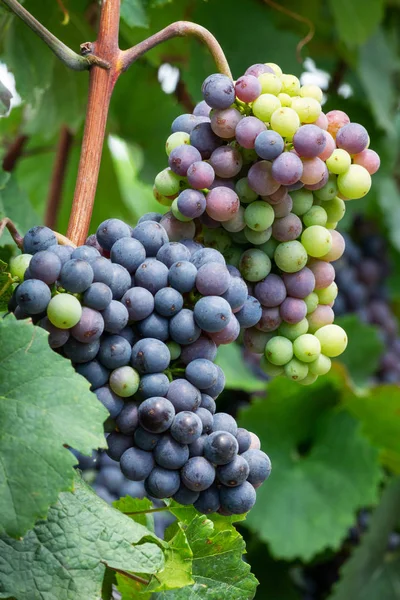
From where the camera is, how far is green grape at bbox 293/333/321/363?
27.4 inches

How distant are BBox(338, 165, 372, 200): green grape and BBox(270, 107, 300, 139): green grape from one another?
0.21 feet

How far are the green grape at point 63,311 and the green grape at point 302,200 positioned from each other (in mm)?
226

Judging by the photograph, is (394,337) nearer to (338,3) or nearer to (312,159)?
(338,3)

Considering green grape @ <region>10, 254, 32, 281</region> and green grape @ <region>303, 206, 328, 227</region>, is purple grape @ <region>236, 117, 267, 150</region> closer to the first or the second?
green grape @ <region>303, 206, 328, 227</region>

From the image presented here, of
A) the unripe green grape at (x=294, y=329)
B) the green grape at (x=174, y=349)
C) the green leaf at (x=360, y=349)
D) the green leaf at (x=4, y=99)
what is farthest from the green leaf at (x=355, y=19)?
the green grape at (x=174, y=349)

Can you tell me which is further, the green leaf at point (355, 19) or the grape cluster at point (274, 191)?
the green leaf at point (355, 19)

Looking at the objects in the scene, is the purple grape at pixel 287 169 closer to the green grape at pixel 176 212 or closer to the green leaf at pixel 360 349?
the green grape at pixel 176 212

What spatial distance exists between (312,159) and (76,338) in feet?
0.78

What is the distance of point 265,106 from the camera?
655mm

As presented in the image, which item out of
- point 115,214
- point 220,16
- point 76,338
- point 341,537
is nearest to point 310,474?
point 341,537

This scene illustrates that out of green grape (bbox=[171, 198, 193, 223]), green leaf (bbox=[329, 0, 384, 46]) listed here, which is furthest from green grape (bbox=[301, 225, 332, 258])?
green leaf (bbox=[329, 0, 384, 46])

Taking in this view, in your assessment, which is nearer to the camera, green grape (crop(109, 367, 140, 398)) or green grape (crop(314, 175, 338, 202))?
green grape (crop(109, 367, 140, 398))

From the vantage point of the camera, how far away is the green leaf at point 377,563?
1.48m

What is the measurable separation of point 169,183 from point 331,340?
192mm
